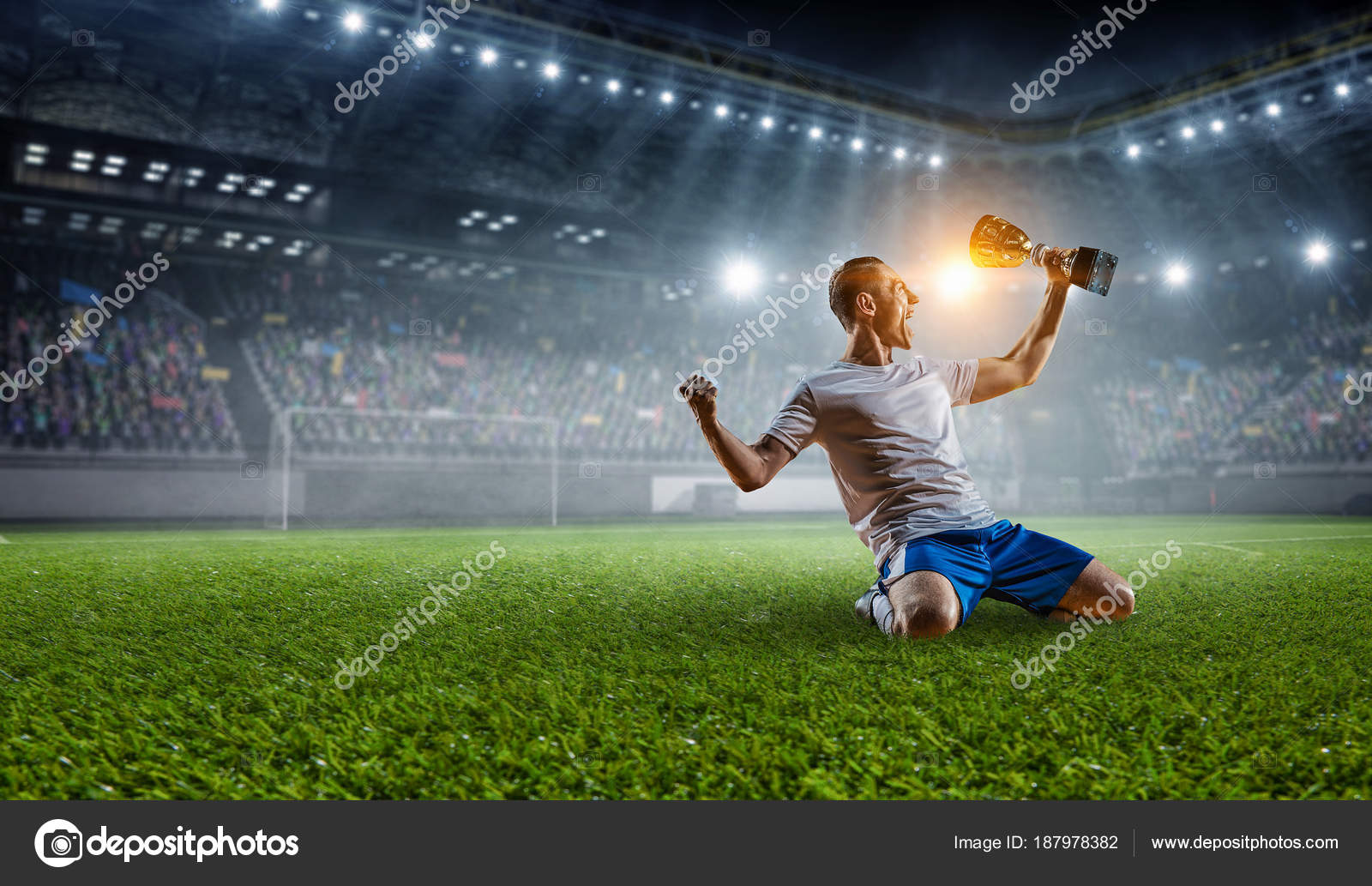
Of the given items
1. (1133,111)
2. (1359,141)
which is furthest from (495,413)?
(1359,141)

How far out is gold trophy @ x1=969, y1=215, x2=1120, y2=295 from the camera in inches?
112

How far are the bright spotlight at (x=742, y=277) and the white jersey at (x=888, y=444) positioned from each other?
18868mm

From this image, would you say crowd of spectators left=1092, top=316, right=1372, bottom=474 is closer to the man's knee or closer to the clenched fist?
the man's knee

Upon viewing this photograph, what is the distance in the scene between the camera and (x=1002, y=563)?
2.88 meters

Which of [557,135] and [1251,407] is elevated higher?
[557,135]

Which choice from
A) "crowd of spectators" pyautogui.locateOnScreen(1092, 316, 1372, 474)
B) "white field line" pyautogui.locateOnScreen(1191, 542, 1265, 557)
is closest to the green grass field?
"white field line" pyautogui.locateOnScreen(1191, 542, 1265, 557)

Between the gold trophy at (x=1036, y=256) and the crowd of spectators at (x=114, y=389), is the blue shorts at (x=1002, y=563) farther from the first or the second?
the crowd of spectators at (x=114, y=389)

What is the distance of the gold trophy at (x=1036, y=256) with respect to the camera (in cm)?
285

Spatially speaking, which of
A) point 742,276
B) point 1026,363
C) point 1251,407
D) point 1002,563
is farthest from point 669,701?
point 1251,407

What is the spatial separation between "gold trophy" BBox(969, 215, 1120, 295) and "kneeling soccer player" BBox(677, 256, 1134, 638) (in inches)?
2.9

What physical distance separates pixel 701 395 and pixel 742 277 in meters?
20.5

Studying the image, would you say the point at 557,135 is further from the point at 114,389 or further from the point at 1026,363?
the point at 1026,363

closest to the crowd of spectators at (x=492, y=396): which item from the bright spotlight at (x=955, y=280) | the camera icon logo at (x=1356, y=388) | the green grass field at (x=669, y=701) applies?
the bright spotlight at (x=955, y=280)

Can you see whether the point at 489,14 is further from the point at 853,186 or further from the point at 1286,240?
the point at 1286,240
